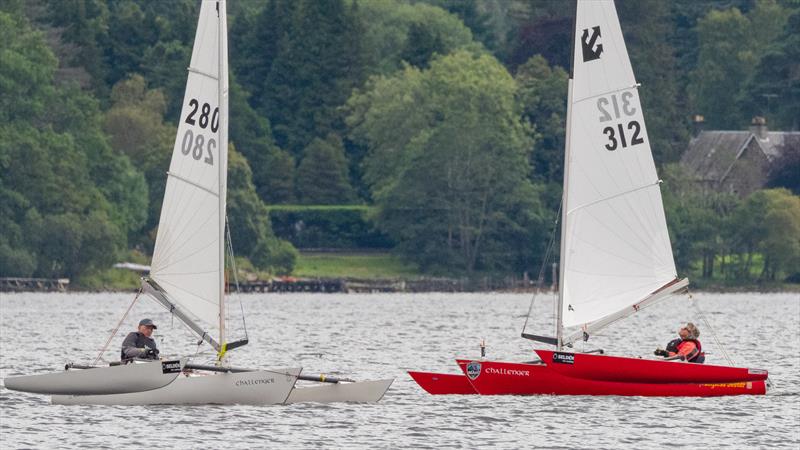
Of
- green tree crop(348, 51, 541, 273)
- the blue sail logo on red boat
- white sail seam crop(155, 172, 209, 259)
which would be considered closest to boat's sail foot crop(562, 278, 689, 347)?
the blue sail logo on red boat

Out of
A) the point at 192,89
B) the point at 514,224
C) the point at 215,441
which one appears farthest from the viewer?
the point at 514,224

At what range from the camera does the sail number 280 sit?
172 ft

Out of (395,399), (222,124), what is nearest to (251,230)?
(395,399)

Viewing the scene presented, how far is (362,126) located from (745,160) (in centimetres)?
2771

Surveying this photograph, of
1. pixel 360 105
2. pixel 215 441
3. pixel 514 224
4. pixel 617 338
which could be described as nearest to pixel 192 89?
pixel 215 441

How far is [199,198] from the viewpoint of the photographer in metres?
50.5

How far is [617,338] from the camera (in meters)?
88.4

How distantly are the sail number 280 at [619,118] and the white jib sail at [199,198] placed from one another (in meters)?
8.86

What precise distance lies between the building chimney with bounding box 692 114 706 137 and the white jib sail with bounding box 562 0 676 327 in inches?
4888

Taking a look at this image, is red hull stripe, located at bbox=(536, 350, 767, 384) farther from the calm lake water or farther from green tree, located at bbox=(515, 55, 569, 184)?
green tree, located at bbox=(515, 55, 569, 184)

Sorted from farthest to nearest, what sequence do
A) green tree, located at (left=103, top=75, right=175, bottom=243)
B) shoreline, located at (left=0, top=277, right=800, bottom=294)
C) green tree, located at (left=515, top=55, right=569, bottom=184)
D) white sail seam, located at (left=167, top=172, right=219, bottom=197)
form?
green tree, located at (left=515, top=55, right=569, bottom=184)
green tree, located at (left=103, top=75, right=175, bottom=243)
shoreline, located at (left=0, top=277, right=800, bottom=294)
white sail seam, located at (left=167, top=172, right=219, bottom=197)

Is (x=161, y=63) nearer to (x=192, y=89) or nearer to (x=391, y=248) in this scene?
(x=391, y=248)

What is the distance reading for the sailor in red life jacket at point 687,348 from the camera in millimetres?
52906

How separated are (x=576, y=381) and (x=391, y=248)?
104 meters
